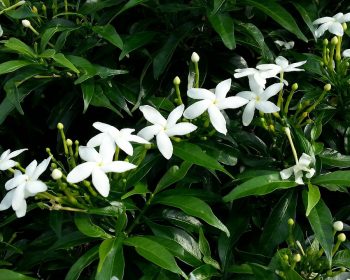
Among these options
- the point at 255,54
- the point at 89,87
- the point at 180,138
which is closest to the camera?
the point at 180,138

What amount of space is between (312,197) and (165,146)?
0.34 metres

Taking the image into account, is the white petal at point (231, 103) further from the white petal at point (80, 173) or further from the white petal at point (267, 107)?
the white petal at point (80, 173)

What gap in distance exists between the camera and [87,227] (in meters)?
1.27

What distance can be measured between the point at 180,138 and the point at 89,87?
12.3 inches

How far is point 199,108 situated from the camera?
1.31m

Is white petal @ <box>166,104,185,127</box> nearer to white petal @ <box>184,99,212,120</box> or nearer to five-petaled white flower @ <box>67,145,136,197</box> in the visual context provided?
white petal @ <box>184,99,212,120</box>

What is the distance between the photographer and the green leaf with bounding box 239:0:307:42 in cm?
154

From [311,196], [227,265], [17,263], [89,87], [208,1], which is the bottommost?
[17,263]

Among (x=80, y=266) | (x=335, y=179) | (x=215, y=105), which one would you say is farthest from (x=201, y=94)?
(x=80, y=266)

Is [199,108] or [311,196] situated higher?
[199,108]

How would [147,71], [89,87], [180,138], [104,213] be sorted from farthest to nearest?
1. [147,71]
2. [89,87]
3. [180,138]
4. [104,213]

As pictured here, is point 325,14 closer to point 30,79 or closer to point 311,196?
point 311,196

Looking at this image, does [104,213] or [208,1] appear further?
[208,1]

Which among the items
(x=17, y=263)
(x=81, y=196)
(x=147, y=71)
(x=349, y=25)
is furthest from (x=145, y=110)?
(x=349, y=25)
